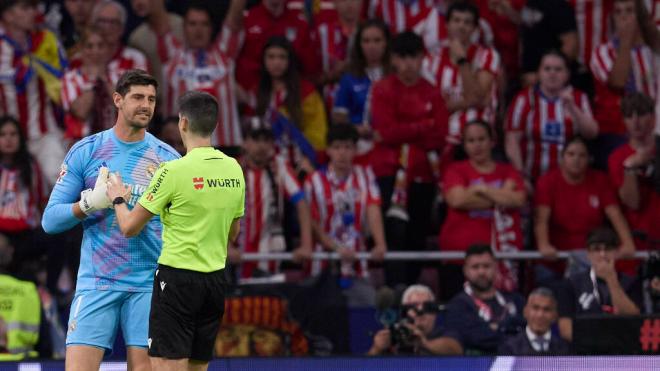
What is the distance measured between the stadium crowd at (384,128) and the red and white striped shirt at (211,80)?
19 millimetres

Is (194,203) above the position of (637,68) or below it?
below

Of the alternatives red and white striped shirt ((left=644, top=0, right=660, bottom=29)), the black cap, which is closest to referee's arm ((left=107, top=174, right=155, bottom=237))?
the black cap

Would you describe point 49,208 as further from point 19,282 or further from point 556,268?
point 556,268

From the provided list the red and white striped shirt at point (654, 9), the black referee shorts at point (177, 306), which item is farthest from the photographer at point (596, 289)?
the black referee shorts at point (177, 306)

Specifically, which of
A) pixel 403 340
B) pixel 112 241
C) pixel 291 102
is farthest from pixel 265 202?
pixel 112 241

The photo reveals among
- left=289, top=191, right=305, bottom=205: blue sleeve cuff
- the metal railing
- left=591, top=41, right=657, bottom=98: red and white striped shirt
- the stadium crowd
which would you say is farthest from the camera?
left=591, top=41, right=657, bottom=98: red and white striped shirt

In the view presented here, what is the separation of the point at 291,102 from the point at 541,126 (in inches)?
88.2

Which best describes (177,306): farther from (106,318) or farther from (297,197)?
(297,197)

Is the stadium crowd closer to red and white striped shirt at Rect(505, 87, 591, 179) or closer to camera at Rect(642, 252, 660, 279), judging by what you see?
red and white striped shirt at Rect(505, 87, 591, 179)

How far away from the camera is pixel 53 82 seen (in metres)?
12.4

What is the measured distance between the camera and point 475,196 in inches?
452

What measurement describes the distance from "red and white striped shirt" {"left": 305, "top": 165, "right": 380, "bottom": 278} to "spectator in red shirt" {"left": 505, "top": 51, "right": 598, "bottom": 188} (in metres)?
1.44

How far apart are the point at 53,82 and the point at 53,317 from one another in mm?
2419

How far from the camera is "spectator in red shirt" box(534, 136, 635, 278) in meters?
11.8
